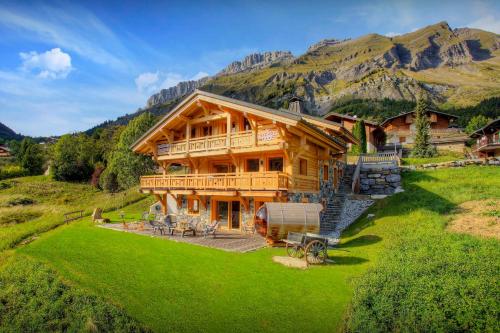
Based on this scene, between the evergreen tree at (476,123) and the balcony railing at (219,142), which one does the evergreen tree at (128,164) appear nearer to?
the balcony railing at (219,142)

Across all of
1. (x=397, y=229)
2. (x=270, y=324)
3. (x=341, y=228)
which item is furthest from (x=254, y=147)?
(x=270, y=324)

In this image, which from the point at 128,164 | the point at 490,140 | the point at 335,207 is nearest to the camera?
the point at 335,207

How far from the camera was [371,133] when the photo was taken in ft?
160

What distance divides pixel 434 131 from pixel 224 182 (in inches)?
1757

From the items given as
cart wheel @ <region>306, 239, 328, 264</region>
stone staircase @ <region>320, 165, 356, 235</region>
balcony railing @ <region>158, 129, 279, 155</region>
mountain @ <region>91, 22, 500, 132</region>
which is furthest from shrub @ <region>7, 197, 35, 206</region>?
mountain @ <region>91, 22, 500, 132</region>

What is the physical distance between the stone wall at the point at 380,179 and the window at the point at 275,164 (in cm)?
899

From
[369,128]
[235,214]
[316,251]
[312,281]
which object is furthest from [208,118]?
[369,128]

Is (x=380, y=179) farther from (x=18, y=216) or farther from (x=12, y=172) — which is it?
(x=12, y=172)

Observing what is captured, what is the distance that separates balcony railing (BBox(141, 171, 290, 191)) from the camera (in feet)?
54.7

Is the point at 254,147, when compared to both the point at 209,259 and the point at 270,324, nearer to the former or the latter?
the point at 209,259

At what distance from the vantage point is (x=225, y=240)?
17.1 meters

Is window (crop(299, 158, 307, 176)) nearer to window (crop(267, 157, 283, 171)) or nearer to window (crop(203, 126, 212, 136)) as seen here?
window (crop(267, 157, 283, 171))

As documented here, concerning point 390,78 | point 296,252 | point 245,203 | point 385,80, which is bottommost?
point 296,252

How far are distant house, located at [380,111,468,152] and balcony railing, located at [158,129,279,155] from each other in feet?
114
